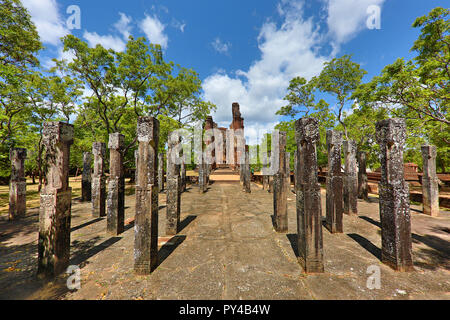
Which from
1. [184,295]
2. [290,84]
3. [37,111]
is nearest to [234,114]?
[290,84]

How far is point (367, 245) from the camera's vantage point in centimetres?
445

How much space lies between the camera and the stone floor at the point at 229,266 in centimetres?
279

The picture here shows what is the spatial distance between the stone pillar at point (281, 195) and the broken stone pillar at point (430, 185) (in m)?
6.69

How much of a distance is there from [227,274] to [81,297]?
249 cm

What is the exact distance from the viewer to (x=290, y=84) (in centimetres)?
1905

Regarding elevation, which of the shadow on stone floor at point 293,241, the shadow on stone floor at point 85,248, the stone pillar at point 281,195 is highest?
the stone pillar at point 281,195

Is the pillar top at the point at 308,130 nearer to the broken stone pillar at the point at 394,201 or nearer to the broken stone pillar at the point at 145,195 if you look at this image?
the broken stone pillar at the point at 394,201

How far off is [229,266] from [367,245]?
3.90 meters

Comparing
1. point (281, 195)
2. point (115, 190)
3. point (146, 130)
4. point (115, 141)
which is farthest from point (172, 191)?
point (281, 195)

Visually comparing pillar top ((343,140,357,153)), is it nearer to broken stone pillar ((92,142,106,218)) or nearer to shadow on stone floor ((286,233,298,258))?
shadow on stone floor ((286,233,298,258))

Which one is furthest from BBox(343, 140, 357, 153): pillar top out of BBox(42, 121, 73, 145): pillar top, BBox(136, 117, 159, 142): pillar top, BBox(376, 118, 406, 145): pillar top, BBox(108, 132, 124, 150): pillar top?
BBox(42, 121, 73, 145): pillar top

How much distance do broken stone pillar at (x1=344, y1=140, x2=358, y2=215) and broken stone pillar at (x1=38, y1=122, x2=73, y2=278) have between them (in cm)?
955

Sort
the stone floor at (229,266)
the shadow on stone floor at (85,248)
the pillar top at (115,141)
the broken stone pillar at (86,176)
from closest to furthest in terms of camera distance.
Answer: the stone floor at (229,266) → the shadow on stone floor at (85,248) → the pillar top at (115,141) → the broken stone pillar at (86,176)

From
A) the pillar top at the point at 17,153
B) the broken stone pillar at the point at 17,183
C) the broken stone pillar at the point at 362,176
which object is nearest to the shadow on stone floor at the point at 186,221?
the broken stone pillar at the point at 17,183
